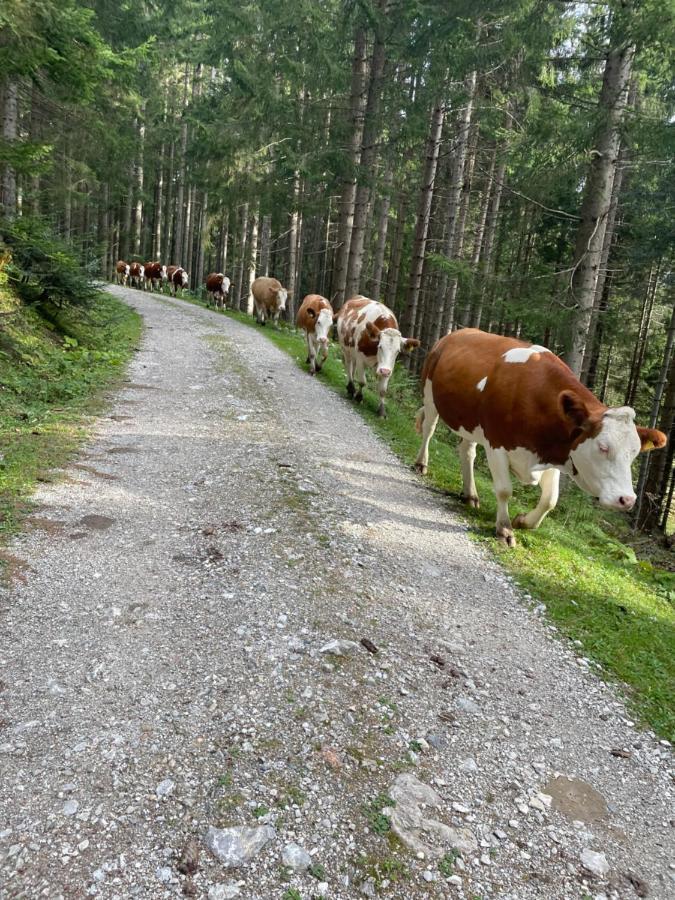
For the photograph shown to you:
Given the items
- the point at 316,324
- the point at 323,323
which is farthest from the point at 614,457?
the point at 316,324

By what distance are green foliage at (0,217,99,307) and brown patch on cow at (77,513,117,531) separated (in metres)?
5.78

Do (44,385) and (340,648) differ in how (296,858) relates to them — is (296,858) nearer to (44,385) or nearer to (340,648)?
(340,648)

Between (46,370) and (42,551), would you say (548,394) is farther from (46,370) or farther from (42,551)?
(46,370)

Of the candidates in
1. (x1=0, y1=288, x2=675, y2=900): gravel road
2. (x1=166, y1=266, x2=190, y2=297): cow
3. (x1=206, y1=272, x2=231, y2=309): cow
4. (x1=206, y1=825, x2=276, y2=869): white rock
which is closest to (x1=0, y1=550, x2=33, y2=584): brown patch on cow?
(x1=0, y1=288, x2=675, y2=900): gravel road

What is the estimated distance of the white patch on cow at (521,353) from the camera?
5.74 meters

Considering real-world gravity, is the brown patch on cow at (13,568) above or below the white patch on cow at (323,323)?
below

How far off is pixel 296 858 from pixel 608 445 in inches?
153

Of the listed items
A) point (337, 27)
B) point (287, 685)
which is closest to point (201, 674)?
Answer: point (287, 685)

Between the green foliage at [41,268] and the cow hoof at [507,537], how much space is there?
8.06 meters

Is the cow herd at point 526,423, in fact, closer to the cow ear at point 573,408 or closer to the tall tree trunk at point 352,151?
the cow ear at point 573,408

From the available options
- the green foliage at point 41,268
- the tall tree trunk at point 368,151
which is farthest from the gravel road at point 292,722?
the tall tree trunk at point 368,151

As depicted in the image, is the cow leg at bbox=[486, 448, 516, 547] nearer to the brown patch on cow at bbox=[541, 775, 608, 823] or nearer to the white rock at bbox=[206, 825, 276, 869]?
the brown patch on cow at bbox=[541, 775, 608, 823]

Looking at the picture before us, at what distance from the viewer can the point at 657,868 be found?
2.34 metres

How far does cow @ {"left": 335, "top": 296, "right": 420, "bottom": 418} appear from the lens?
9648 millimetres
